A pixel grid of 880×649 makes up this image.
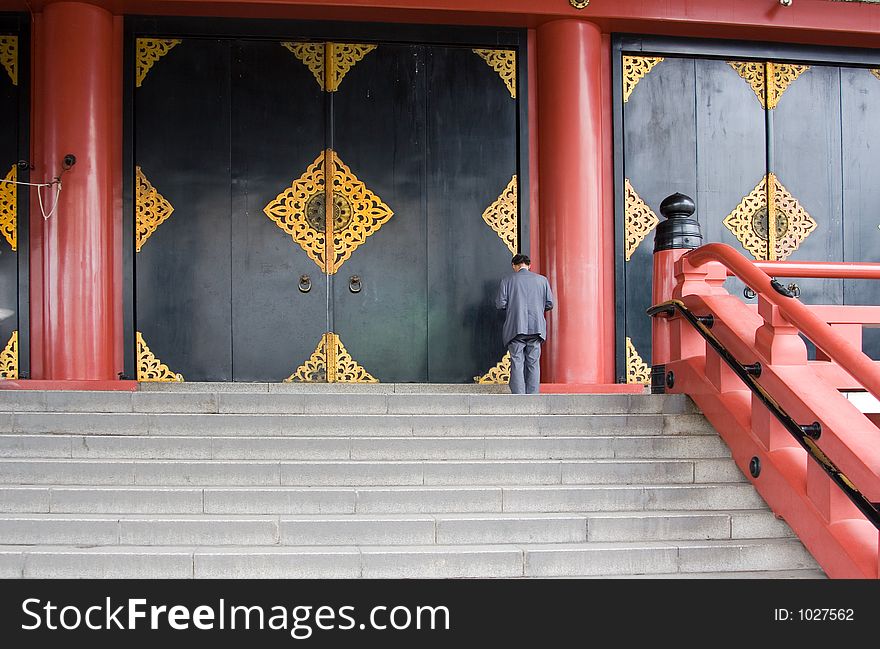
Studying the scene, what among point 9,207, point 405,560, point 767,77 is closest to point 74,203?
point 9,207

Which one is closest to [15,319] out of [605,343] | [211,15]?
[211,15]

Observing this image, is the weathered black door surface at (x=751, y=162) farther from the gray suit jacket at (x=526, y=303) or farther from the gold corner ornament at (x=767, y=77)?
the gray suit jacket at (x=526, y=303)

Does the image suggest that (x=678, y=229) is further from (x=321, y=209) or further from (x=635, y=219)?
(x=321, y=209)

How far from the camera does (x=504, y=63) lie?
8742mm

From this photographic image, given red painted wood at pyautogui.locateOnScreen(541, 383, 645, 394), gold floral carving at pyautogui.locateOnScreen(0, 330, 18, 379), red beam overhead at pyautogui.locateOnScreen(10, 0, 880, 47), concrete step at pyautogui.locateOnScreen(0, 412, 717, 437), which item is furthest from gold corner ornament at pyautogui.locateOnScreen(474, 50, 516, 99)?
gold floral carving at pyautogui.locateOnScreen(0, 330, 18, 379)

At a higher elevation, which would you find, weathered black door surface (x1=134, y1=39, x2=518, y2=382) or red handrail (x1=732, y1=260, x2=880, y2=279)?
weathered black door surface (x1=134, y1=39, x2=518, y2=382)

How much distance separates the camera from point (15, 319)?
819 cm

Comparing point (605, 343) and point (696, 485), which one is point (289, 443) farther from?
point (605, 343)

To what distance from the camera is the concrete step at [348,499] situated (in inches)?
177

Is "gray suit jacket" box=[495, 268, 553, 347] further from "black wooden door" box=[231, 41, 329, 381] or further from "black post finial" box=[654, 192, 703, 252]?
"black wooden door" box=[231, 41, 329, 381]

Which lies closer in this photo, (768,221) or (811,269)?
(811,269)

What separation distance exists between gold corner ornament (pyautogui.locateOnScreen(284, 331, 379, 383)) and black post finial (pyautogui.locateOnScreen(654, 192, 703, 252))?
120 inches

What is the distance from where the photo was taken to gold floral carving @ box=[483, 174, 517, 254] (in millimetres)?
8625

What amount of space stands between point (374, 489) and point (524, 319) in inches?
129
